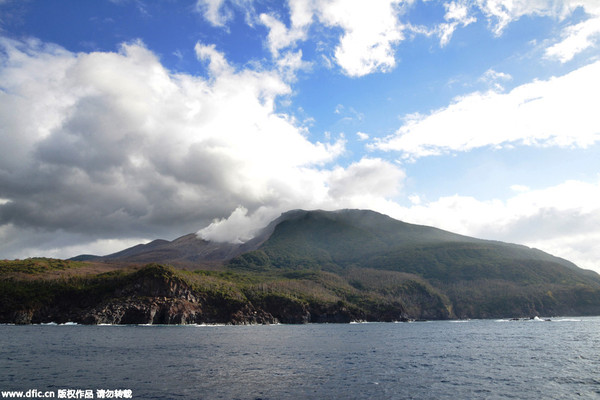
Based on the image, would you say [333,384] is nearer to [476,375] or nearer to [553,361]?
[476,375]

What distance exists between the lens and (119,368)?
60.6 metres

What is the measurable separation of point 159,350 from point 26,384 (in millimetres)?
45518

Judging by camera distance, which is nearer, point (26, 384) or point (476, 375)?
point (26, 384)

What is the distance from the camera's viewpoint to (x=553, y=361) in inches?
2916

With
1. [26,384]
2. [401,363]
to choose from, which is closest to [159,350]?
[26,384]

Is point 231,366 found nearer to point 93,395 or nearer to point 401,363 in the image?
point 93,395

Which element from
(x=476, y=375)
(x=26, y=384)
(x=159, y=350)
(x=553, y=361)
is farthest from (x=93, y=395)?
(x=553, y=361)

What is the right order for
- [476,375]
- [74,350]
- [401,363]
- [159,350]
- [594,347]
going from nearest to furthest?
[476,375]
[401,363]
[74,350]
[159,350]
[594,347]

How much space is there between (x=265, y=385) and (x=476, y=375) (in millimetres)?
35456

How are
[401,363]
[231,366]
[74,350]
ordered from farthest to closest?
1. [74,350]
2. [401,363]
3. [231,366]

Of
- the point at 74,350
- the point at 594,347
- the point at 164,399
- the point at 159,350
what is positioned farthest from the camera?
the point at 594,347

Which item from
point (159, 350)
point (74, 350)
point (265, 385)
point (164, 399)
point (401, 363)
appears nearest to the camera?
point (164, 399)

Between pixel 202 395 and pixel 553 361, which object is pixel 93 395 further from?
pixel 553 361

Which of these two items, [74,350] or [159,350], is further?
[159,350]
